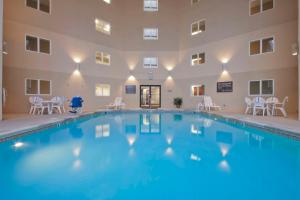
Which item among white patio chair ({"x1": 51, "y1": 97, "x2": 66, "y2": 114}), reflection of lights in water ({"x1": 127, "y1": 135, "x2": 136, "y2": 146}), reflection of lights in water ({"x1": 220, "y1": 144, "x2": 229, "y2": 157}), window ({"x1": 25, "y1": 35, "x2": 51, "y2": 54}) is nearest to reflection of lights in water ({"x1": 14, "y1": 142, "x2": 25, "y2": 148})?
reflection of lights in water ({"x1": 127, "y1": 135, "x2": 136, "y2": 146})

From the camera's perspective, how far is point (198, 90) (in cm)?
1293

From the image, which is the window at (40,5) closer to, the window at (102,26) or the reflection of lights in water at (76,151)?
the window at (102,26)

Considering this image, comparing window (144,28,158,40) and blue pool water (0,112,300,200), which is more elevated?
window (144,28,158,40)

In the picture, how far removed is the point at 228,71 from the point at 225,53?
1059 mm

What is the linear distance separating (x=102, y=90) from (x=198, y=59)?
639 centimetres

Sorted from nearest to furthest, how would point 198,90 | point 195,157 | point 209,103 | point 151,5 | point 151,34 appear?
point 195,157
point 209,103
point 198,90
point 151,5
point 151,34

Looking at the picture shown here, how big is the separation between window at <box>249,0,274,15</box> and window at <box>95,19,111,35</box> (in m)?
8.29

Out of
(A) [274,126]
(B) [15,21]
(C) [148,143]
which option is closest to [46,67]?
(B) [15,21]

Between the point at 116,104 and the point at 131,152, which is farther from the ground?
the point at 116,104

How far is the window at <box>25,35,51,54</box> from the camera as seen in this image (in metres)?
9.69

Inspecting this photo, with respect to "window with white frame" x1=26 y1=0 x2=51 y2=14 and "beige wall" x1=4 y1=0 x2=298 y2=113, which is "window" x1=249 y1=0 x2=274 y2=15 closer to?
"beige wall" x1=4 y1=0 x2=298 y2=113

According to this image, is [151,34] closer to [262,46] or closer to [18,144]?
[262,46]

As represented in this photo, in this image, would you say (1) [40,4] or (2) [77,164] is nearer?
(2) [77,164]

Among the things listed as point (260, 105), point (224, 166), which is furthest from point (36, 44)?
point (260, 105)
